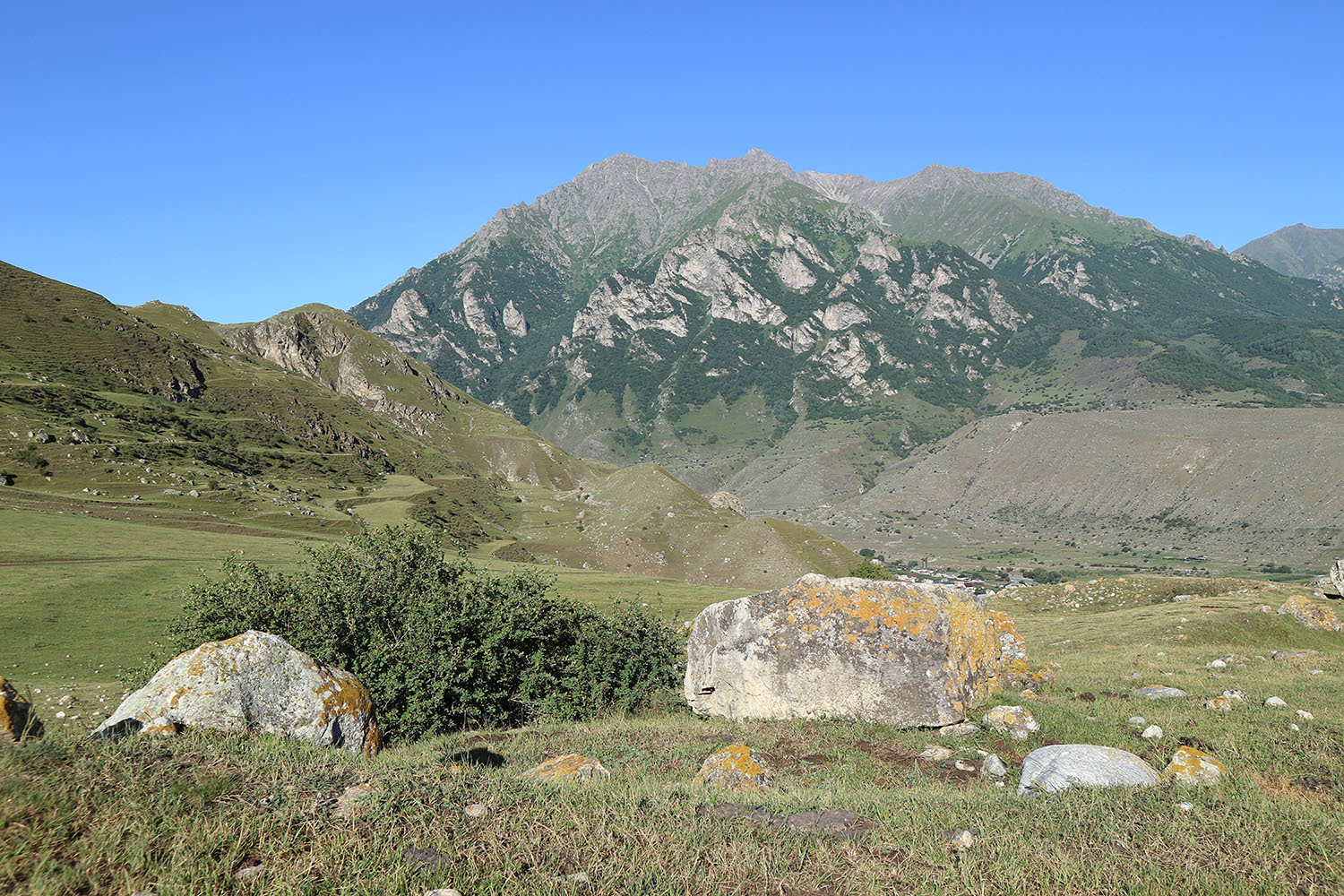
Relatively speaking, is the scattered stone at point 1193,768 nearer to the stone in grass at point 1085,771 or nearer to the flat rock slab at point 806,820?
the stone in grass at point 1085,771

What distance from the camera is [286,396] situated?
170375 mm

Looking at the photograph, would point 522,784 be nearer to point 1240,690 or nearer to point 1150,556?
point 1240,690

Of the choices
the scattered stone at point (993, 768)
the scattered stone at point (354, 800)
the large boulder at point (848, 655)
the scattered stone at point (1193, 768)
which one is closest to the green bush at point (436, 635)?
the large boulder at point (848, 655)

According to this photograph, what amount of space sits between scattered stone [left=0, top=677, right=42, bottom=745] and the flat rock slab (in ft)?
27.1

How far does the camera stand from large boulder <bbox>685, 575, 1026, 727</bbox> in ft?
53.8

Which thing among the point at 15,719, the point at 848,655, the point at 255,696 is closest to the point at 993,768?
the point at 848,655

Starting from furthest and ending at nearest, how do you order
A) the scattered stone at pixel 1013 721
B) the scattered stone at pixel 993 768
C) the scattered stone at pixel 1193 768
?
the scattered stone at pixel 1013 721 → the scattered stone at pixel 993 768 → the scattered stone at pixel 1193 768

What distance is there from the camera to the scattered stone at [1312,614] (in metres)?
31.2

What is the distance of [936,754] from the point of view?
13.1 metres

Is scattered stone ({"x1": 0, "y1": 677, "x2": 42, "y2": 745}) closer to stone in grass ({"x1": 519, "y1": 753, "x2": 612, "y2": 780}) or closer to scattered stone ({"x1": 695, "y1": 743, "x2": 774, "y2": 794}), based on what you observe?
stone in grass ({"x1": 519, "y1": 753, "x2": 612, "y2": 780})

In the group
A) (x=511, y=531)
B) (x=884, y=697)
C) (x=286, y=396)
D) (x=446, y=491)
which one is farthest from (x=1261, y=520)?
(x=286, y=396)

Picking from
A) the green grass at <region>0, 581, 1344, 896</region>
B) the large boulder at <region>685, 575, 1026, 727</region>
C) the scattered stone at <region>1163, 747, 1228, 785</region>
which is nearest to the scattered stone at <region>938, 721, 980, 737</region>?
the large boulder at <region>685, 575, 1026, 727</region>

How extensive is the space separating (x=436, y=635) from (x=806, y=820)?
13.8 m

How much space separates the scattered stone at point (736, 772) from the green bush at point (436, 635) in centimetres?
862
